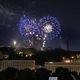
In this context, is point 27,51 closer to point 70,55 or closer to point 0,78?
point 70,55

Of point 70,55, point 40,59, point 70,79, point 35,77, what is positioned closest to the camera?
point 70,79

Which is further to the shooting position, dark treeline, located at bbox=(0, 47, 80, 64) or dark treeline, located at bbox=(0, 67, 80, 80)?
dark treeline, located at bbox=(0, 47, 80, 64)

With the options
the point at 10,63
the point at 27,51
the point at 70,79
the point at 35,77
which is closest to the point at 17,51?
the point at 27,51

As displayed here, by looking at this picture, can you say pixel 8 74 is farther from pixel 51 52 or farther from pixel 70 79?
pixel 51 52

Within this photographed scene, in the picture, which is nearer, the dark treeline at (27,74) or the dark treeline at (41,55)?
the dark treeline at (27,74)

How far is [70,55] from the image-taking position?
81500 mm

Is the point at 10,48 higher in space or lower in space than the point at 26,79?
higher

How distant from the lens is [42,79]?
22266 millimetres

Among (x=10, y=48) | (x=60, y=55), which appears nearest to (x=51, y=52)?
(x=60, y=55)

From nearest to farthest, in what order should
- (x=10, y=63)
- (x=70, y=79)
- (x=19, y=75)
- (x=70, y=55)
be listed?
(x=70, y=79) < (x=19, y=75) < (x=10, y=63) < (x=70, y=55)

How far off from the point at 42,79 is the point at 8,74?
2.87m

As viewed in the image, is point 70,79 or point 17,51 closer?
point 70,79

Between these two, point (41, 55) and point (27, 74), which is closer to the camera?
point (27, 74)

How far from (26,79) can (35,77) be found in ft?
2.42
